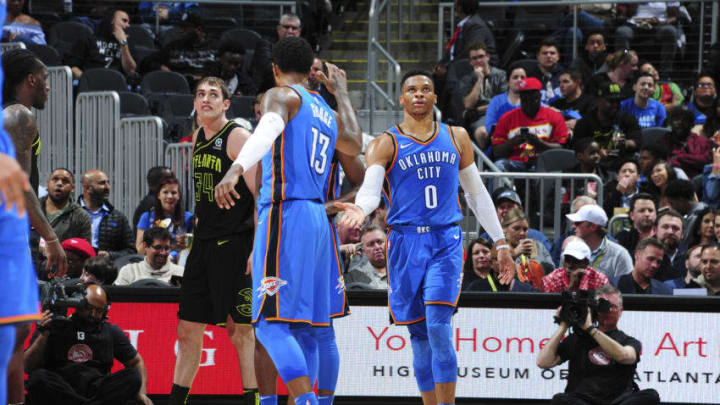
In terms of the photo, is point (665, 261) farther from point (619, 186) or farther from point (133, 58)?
point (133, 58)

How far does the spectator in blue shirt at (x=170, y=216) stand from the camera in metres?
11.2

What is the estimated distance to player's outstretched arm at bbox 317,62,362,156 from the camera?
7.05 metres

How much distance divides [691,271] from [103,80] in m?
7.58

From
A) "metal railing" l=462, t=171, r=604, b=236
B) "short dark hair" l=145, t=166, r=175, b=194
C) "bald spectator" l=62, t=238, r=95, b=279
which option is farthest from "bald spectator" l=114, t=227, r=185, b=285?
"metal railing" l=462, t=171, r=604, b=236

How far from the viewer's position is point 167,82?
48.7 ft

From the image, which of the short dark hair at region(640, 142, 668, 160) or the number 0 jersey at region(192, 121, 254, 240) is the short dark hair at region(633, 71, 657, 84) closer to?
the short dark hair at region(640, 142, 668, 160)

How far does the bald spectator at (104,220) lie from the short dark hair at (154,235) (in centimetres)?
98

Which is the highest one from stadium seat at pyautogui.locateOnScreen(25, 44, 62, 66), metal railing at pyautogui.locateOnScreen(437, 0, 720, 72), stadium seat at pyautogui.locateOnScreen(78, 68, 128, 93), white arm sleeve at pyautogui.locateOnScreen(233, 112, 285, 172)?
metal railing at pyautogui.locateOnScreen(437, 0, 720, 72)

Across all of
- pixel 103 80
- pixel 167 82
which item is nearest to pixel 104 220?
pixel 103 80

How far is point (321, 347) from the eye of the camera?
6.86 m

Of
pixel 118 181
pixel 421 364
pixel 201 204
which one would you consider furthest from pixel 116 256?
pixel 421 364

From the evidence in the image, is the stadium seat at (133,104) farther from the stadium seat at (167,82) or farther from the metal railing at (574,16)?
the metal railing at (574,16)

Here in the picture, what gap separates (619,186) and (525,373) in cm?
378

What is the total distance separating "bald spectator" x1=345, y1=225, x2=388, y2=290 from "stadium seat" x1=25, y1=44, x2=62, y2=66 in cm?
553
